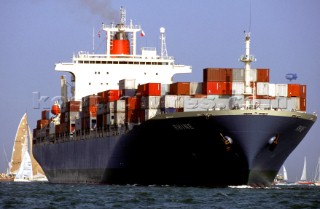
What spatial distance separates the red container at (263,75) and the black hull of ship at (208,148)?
3.08 meters

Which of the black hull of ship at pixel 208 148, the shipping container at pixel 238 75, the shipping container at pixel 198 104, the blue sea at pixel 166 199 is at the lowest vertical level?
the blue sea at pixel 166 199

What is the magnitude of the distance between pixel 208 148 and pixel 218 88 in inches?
156

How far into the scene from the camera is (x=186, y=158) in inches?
2670

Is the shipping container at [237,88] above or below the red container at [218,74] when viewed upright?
below

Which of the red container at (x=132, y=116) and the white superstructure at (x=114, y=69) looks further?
the white superstructure at (x=114, y=69)

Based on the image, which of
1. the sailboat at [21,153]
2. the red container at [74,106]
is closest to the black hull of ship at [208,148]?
the red container at [74,106]

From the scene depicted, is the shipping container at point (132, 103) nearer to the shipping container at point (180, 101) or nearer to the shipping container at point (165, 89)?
the shipping container at point (165, 89)

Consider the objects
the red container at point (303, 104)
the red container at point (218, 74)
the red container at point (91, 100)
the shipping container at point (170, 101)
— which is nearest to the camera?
the red container at point (218, 74)

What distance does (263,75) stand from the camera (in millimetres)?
68688

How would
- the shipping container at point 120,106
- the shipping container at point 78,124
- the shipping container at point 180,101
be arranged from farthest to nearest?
the shipping container at point 78,124, the shipping container at point 120,106, the shipping container at point 180,101

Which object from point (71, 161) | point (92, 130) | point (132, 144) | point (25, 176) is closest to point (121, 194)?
point (132, 144)

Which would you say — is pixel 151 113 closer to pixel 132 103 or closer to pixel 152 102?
pixel 152 102

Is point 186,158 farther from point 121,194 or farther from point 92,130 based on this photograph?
point 92,130

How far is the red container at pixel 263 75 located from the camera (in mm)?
68588
